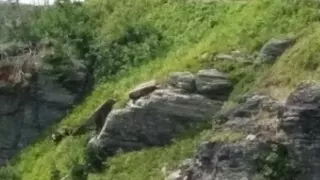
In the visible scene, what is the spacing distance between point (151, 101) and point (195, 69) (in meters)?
1.45

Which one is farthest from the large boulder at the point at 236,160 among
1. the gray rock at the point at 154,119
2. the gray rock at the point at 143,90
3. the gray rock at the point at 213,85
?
the gray rock at the point at 143,90

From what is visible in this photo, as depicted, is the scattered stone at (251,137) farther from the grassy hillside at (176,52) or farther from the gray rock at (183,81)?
the gray rock at (183,81)

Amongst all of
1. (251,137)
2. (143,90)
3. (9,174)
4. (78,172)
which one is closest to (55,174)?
(78,172)

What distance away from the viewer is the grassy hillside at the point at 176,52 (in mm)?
20891

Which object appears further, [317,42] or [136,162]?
[136,162]

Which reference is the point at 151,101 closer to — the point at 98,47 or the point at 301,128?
the point at 301,128

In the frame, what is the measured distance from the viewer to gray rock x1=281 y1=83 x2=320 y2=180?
60.4ft

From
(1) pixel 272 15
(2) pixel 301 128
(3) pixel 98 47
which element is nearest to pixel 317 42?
(2) pixel 301 128

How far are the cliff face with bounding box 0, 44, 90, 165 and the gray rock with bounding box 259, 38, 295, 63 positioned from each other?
8.78m

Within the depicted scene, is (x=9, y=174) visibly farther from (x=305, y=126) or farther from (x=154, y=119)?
(x=305, y=126)

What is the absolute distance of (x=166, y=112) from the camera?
22.1 metres

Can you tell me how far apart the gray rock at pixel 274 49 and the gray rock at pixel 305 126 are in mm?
2684

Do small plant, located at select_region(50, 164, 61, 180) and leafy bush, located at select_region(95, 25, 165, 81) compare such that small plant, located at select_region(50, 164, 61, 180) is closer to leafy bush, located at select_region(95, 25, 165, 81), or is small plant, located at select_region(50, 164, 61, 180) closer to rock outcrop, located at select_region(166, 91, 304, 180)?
leafy bush, located at select_region(95, 25, 165, 81)

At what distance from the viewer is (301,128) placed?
61.2ft
